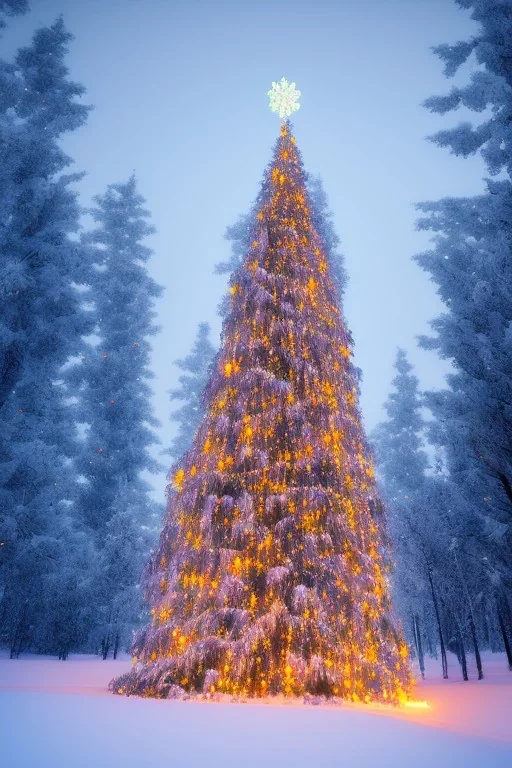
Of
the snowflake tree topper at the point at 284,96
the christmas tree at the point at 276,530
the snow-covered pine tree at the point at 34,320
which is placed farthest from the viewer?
the snow-covered pine tree at the point at 34,320

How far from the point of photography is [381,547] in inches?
244

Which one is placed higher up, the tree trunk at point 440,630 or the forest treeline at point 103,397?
the forest treeline at point 103,397

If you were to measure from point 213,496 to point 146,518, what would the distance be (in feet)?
40.6

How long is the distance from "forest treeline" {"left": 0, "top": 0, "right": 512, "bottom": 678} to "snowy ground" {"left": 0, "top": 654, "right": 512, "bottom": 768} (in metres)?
5.35

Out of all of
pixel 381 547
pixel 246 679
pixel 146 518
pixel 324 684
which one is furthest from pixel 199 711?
pixel 146 518

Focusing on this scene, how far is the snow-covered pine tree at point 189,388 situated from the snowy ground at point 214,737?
18.4 metres

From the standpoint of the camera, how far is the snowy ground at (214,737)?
2.36 meters

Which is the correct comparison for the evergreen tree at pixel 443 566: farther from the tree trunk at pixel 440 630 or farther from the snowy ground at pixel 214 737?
the snowy ground at pixel 214 737

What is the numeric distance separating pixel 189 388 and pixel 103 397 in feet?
25.1

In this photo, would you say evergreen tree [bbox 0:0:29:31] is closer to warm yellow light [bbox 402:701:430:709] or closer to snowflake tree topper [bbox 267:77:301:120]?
Result: snowflake tree topper [bbox 267:77:301:120]

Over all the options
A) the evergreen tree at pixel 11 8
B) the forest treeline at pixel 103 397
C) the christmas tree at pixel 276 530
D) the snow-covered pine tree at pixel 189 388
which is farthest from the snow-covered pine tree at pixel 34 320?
A: the snow-covered pine tree at pixel 189 388

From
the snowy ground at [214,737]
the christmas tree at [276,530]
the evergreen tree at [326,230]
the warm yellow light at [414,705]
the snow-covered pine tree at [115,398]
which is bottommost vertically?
the warm yellow light at [414,705]

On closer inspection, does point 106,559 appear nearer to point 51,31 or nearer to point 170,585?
point 170,585

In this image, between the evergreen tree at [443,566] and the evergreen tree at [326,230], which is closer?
the evergreen tree at [443,566]
